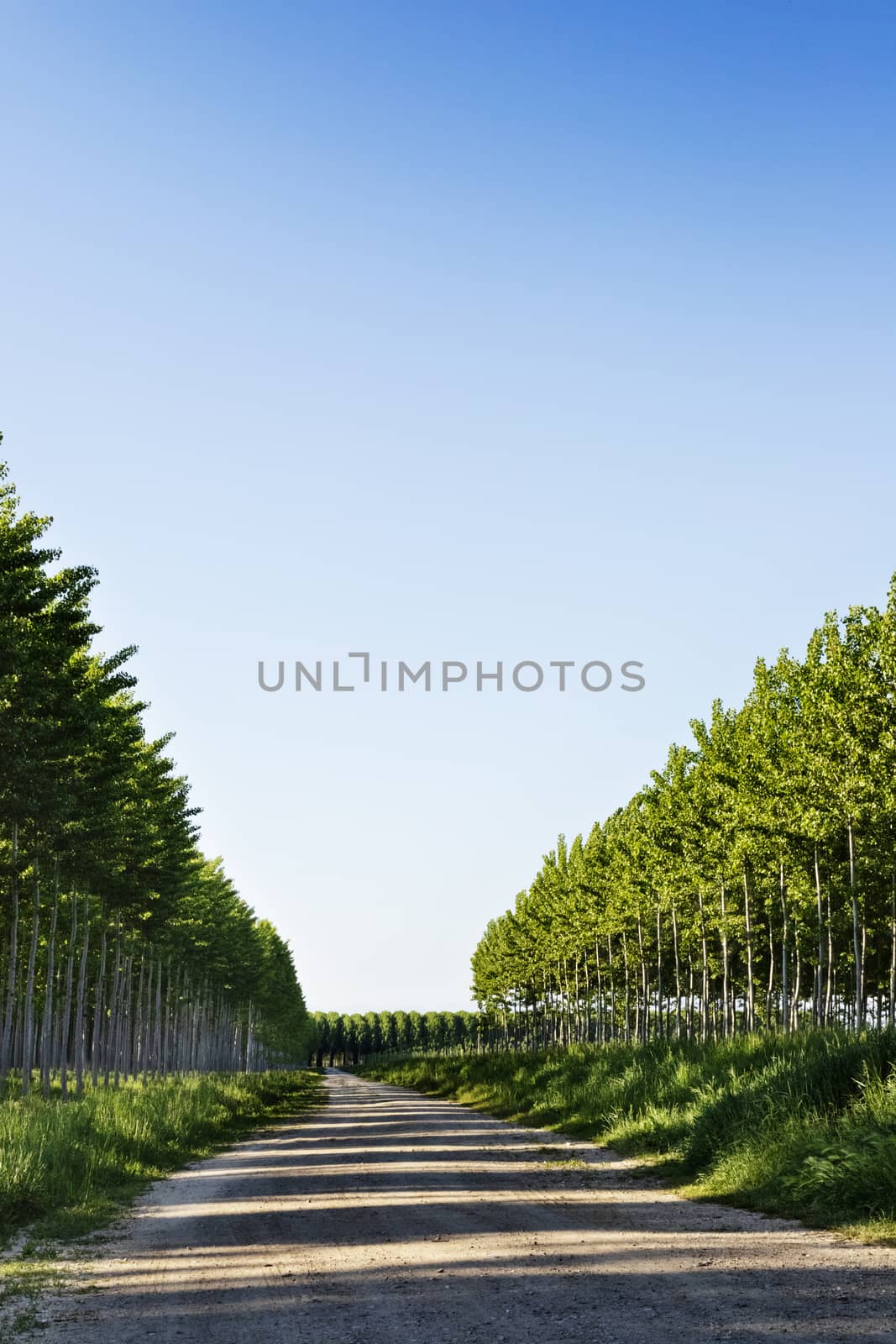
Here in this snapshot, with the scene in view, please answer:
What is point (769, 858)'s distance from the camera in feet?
128

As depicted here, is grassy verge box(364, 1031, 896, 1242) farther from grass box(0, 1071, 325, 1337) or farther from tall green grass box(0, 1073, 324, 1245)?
tall green grass box(0, 1073, 324, 1245)

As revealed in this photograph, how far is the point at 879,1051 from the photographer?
1447 cm

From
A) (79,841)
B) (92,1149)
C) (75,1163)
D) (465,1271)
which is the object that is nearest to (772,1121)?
(465,1271)

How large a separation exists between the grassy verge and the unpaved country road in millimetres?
681

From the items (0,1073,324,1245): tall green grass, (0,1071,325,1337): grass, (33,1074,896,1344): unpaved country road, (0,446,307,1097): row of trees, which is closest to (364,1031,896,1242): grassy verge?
(33,1074,896,1344): unpaved country road

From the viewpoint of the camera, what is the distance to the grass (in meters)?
10.4

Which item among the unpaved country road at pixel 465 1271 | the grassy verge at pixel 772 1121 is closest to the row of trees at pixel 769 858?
the grassy verge at pixel 772 1121

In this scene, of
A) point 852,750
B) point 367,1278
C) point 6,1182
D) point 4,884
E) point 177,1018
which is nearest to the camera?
point 367,1278

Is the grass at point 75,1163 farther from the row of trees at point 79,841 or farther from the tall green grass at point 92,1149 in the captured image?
the row of trees at point 79,841

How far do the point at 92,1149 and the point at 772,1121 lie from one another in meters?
9.79

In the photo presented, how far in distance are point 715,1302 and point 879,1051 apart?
282 inches

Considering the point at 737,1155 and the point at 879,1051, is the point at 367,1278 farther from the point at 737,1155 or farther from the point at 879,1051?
the point at 879,1051

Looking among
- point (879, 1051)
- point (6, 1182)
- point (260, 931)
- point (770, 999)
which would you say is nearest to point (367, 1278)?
point (6, 1182)

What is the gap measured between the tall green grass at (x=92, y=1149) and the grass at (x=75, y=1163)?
18 millimetres
